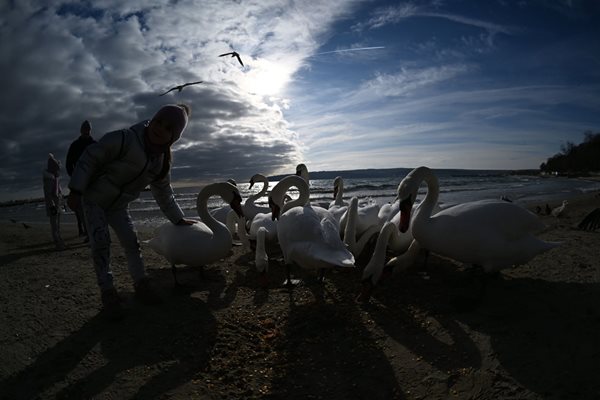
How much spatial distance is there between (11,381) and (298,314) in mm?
2806

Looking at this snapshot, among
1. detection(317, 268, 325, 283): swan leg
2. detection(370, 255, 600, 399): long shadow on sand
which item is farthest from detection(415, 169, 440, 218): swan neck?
detection(317, 268, 325, 283): swan leg

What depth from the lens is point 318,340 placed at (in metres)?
3.78

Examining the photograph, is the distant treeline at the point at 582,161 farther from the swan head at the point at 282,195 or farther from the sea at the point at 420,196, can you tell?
the swan head at the point at 282,195

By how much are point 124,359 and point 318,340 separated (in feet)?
6.15

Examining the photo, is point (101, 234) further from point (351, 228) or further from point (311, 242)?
point (351, 228)

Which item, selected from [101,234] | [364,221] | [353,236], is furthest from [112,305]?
[364,221]

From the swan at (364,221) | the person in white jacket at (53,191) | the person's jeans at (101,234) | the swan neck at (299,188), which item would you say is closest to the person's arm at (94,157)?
the person's jeans at (101,234)

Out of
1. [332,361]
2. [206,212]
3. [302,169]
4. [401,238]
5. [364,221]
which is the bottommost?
[332,361]

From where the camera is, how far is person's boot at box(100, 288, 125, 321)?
13.3 feet

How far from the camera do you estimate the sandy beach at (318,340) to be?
2936 mm

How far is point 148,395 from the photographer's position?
289 centimetres

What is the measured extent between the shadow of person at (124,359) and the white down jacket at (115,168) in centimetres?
143

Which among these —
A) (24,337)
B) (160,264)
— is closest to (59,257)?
(160,264)

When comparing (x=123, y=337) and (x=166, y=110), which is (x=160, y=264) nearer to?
(x=123, y=337)
